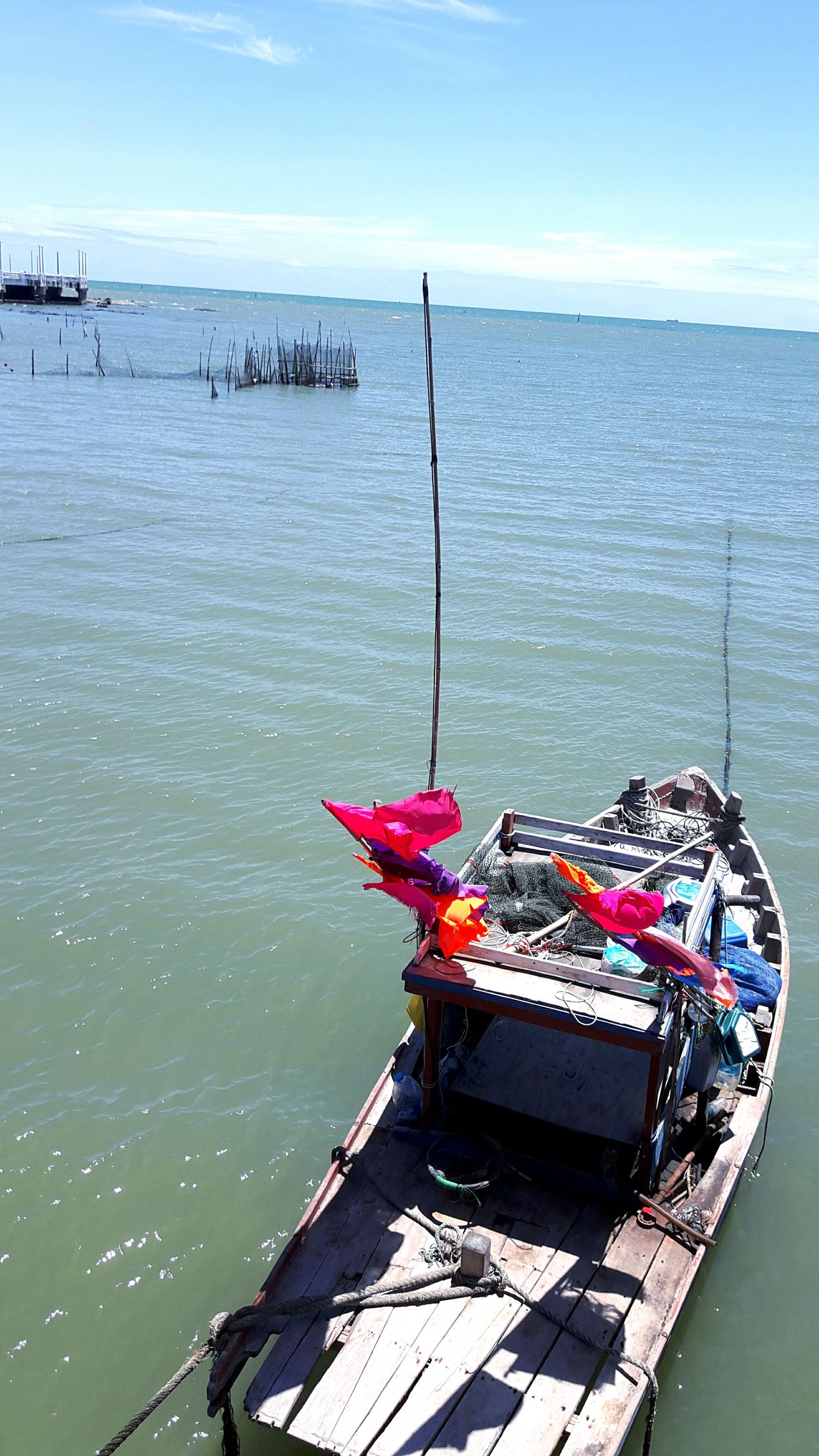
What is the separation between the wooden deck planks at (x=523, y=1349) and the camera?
6637mm

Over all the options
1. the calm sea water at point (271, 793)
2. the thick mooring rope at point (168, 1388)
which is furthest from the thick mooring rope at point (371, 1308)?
the calm sea water at point (271, 793)

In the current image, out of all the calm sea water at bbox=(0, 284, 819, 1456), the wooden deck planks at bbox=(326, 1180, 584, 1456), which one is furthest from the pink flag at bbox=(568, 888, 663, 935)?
the calm sea water at bbox=(0, 284, 819, 1456)

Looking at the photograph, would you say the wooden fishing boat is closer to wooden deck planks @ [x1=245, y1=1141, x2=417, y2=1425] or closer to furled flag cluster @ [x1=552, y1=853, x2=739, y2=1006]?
wooden deck planks @ [x1=245, y1=1141, x2=417, y2=1425]

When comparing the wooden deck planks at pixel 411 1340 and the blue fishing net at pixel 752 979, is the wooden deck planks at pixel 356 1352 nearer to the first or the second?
the wooden deck planks at pixel 411 1340

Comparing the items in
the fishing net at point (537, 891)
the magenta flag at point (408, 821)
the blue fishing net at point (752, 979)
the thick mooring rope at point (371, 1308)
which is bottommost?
the thick mooring rope at point (371, 1308)

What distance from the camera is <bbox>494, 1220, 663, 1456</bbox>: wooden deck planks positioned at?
6.63 metres

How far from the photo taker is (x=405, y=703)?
20859 mm

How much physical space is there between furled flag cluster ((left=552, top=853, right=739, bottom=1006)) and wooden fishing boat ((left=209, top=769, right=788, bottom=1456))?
0.90ft

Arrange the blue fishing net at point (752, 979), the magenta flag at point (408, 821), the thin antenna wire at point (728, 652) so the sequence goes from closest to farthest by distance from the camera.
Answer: the magenta flag at point (408, 821), the blue fishing net at point (752, 979), the thin antenna wire at point (728, 652)

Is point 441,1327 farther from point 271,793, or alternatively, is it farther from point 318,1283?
point 271,793

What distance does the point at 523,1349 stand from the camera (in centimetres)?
723

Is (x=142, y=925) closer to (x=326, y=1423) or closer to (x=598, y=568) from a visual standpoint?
(x=326, y=1423)

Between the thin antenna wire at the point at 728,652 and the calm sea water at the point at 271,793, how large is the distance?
9.5 inches

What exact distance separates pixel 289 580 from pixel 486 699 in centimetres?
891
